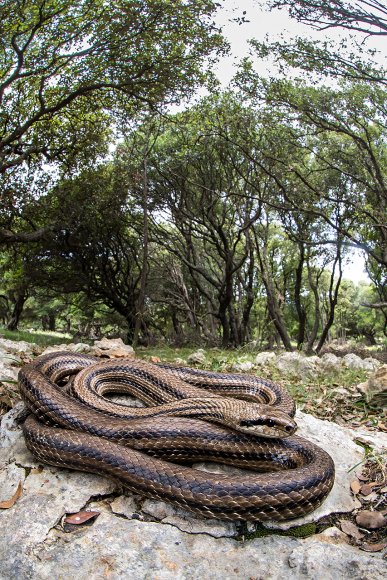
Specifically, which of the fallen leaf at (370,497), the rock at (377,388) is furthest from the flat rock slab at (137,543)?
the rock at (377,388)

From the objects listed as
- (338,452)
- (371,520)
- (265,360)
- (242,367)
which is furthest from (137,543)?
(265,360)

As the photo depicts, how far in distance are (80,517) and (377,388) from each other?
15.4ft

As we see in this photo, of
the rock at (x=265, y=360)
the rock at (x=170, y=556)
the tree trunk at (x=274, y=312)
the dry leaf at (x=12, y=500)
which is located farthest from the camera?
the tree trunk at (x=274, y=312)

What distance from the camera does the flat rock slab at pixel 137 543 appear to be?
2998 mm

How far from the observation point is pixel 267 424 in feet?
13.6

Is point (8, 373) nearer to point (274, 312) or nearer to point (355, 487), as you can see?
point (355, 487)

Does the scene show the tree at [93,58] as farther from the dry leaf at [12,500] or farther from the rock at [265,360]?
the dry leaf at [12,500]

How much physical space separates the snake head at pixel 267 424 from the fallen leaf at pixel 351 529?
2.68 feet

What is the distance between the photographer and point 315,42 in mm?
16781

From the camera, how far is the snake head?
161 inches

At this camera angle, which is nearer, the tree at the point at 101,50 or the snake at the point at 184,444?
the snake at the point at 184,444

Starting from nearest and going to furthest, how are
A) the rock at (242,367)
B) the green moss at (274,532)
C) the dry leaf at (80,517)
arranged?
the green moss at (274,532)
the dry leaf at (80,517)
the rock at (242,367)

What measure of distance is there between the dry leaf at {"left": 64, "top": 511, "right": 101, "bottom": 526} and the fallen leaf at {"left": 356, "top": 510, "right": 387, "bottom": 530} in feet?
6.71

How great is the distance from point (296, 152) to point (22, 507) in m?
21.2
